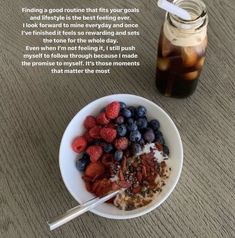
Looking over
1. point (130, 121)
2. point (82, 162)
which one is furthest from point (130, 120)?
point (82, 162)

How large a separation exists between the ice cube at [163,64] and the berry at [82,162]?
20 centimetres

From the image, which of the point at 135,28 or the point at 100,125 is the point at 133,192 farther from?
the point at 135,28

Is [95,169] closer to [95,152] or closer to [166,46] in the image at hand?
[95,152]

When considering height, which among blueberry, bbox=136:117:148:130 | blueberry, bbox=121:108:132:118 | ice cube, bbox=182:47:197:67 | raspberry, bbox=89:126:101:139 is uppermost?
ice cube, bbox=182:47:197:67

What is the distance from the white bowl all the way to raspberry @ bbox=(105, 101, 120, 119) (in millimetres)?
23

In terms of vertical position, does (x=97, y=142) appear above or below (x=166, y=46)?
below

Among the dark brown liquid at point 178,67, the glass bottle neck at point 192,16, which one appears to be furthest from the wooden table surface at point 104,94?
the glass bottle neck at point 192,16

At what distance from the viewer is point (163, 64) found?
0.73m

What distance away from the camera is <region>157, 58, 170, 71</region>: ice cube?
72 cm

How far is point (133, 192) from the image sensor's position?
68 centimetres

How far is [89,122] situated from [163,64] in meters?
0.16

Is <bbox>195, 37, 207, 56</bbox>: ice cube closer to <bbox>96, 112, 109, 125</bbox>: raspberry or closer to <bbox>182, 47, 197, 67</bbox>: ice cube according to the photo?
<bbox>182, 47, 197, 67</bbox>: ice cube

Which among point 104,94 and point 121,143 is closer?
point 121,143

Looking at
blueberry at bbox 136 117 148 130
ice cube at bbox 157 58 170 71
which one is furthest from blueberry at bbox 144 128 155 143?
ice cube at bbox 157 58 170 71
